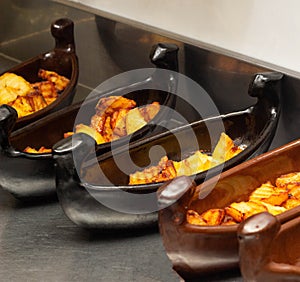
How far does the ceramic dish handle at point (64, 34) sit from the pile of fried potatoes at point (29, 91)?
7 centimetres

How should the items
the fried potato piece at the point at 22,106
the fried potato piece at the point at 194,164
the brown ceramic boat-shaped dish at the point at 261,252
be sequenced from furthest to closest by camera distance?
the fried potato piece at the point at 22,106
the fried potato piece at the point at 194,164
the brown ceramic boat-shaped dish at the point at 261,252

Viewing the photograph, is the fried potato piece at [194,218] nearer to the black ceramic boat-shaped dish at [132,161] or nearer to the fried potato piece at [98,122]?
the black ceramic boat-shaped dish at [132,161]

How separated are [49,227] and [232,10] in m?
0.63

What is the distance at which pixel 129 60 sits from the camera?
1.84 meters

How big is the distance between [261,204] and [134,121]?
40 cm

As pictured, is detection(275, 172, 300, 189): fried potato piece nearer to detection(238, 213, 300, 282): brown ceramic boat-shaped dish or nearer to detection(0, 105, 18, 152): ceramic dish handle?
detection(238, 213, 300, 282): brown ceramic boat-shaped dish

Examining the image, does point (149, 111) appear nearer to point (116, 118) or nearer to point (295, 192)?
point (116, 118)

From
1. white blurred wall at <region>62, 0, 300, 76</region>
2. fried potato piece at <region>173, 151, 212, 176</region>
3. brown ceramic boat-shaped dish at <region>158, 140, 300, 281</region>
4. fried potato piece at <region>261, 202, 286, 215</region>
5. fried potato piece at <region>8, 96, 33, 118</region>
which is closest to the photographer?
brown ceramic boat-shaped dish at <region>158, 140, 300, 281</region>

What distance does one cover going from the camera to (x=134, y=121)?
151 centimetres

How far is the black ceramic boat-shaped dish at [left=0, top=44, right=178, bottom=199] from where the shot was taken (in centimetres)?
141

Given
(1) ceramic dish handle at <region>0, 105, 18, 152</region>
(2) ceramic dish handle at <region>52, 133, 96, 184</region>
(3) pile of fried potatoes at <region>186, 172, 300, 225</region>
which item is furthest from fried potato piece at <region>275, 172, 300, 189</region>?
(1) ceramic dish handle at <region>0, 105, 18, 152</region>

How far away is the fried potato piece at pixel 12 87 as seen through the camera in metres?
1.68

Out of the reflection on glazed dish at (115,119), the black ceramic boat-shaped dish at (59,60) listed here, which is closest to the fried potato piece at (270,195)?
the reflection on glazed dish at (115,119)

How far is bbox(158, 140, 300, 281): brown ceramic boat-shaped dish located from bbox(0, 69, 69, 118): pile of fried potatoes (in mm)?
613
